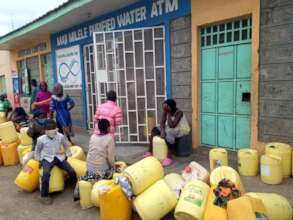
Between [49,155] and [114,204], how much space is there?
5.03 ft

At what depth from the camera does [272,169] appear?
3.82 m

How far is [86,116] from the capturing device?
28.8 ft

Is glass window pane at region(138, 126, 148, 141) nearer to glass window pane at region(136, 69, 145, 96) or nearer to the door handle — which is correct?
glass window pane at region(136, 69, 145, 96)

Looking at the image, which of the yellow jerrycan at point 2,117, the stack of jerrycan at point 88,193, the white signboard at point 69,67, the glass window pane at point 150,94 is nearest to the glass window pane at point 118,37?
the glass window pane at point 150,94

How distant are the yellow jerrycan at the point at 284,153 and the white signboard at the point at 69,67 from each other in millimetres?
6299

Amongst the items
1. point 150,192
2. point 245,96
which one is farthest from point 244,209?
point 245,96

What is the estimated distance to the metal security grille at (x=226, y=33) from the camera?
4.59 meters

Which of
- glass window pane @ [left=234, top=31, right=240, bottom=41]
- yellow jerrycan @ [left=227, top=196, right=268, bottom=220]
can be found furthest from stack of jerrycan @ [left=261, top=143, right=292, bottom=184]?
glass window pane @ [left=234, top=31, right=240, bottom=41]

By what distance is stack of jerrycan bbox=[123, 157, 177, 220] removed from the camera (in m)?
3.00

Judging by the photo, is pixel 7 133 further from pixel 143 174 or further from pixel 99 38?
pixel 143 174

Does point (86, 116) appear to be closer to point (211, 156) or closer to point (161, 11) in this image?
point (161, 11)

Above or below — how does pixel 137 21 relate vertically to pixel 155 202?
above

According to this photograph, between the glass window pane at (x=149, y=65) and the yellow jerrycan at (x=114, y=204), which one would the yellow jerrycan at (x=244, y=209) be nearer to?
the yellow jerrycan at (x=114, y=204)

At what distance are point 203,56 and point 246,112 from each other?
1.37m
